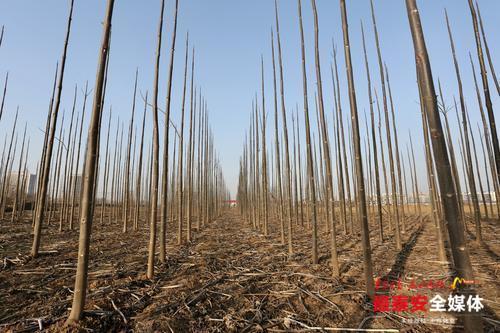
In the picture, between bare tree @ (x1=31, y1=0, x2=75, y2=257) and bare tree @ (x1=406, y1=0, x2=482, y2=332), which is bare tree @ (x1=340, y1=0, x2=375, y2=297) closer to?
bare tree @ (x1=406, y1=0, x2=482, y2=332)

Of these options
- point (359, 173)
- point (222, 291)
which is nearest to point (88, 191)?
point (222, 291)

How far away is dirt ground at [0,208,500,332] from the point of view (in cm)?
186

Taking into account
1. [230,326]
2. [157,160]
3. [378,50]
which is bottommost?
[230,326]

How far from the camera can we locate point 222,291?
253cm

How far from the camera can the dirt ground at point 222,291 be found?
6.10 ft

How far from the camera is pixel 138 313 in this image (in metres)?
2.03

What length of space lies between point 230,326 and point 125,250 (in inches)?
135

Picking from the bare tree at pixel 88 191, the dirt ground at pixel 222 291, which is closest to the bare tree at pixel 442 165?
the dirt ground at pixel 222 291

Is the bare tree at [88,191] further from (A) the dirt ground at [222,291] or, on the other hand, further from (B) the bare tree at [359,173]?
(B) the bare tree at [359,173]

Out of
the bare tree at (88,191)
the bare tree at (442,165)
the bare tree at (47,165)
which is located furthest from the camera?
the bare tree at (47,165)

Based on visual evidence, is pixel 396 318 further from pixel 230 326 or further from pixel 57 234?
pixel 57 234

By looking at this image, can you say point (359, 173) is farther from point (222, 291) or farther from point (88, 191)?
point (88, 191)

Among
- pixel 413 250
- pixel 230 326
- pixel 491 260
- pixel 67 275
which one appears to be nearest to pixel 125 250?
pixel 67 275

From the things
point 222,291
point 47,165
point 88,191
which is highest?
point 47,165
